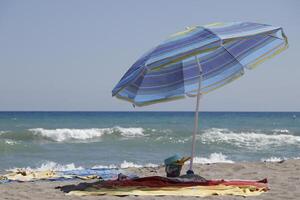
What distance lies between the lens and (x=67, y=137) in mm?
24344

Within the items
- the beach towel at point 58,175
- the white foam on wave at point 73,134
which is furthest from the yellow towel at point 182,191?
the white foam on wave at point 73,134

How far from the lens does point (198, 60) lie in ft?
24.1

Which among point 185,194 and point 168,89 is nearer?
point 185,194

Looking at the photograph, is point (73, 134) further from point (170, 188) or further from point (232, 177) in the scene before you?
point (170, 188)

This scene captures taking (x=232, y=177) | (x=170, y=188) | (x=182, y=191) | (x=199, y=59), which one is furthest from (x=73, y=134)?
(x=182, y=191)

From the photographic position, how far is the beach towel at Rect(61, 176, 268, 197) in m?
6.29

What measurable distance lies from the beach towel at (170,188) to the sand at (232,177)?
0.18 metres

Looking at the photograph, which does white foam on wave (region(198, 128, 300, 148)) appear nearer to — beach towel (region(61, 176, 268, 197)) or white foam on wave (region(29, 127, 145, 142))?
white foam on wave (region(29, 127, 145, 142))

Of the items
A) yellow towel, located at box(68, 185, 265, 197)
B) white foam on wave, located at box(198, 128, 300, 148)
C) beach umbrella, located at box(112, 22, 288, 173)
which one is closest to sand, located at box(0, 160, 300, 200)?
yellow towel, located at box(68, 185, 265, 197)

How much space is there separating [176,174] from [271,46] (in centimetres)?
228

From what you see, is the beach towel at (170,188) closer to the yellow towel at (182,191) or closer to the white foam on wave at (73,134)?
the yellow towel at (182,191)

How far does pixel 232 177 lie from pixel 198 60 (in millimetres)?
2292

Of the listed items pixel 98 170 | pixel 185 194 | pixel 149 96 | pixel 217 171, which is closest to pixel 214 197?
pixel 185 194

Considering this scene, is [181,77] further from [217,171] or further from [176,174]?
[217,171]
